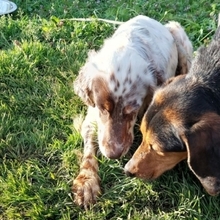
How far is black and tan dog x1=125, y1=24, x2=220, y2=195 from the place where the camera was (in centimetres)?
339

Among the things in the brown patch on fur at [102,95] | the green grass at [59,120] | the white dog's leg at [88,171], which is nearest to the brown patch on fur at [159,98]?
the brown patch on fur at [102,95]

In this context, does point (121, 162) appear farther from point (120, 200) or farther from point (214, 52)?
point (214, 52)

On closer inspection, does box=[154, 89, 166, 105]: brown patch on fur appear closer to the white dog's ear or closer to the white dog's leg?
the white dog's ear

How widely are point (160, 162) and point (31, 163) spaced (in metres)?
1.17

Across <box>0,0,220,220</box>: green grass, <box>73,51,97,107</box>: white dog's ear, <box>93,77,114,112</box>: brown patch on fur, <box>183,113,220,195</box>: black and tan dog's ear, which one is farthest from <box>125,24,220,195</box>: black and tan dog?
<box>73,51,97,107</box>: white dog's ear

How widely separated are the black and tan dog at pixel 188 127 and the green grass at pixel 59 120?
263 mm

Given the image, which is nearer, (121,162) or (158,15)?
(121,162)

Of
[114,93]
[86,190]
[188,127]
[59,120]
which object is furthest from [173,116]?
[59,120]

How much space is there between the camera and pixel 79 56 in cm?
559

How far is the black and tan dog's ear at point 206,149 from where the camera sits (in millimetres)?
3340

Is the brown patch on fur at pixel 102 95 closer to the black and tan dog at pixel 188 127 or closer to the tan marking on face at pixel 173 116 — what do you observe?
the black and tan dog at pixel 188 127

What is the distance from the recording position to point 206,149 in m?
3.34

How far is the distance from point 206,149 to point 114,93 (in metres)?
1.07

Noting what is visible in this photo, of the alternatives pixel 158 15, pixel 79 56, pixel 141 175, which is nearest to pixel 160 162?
pixel 141 175
